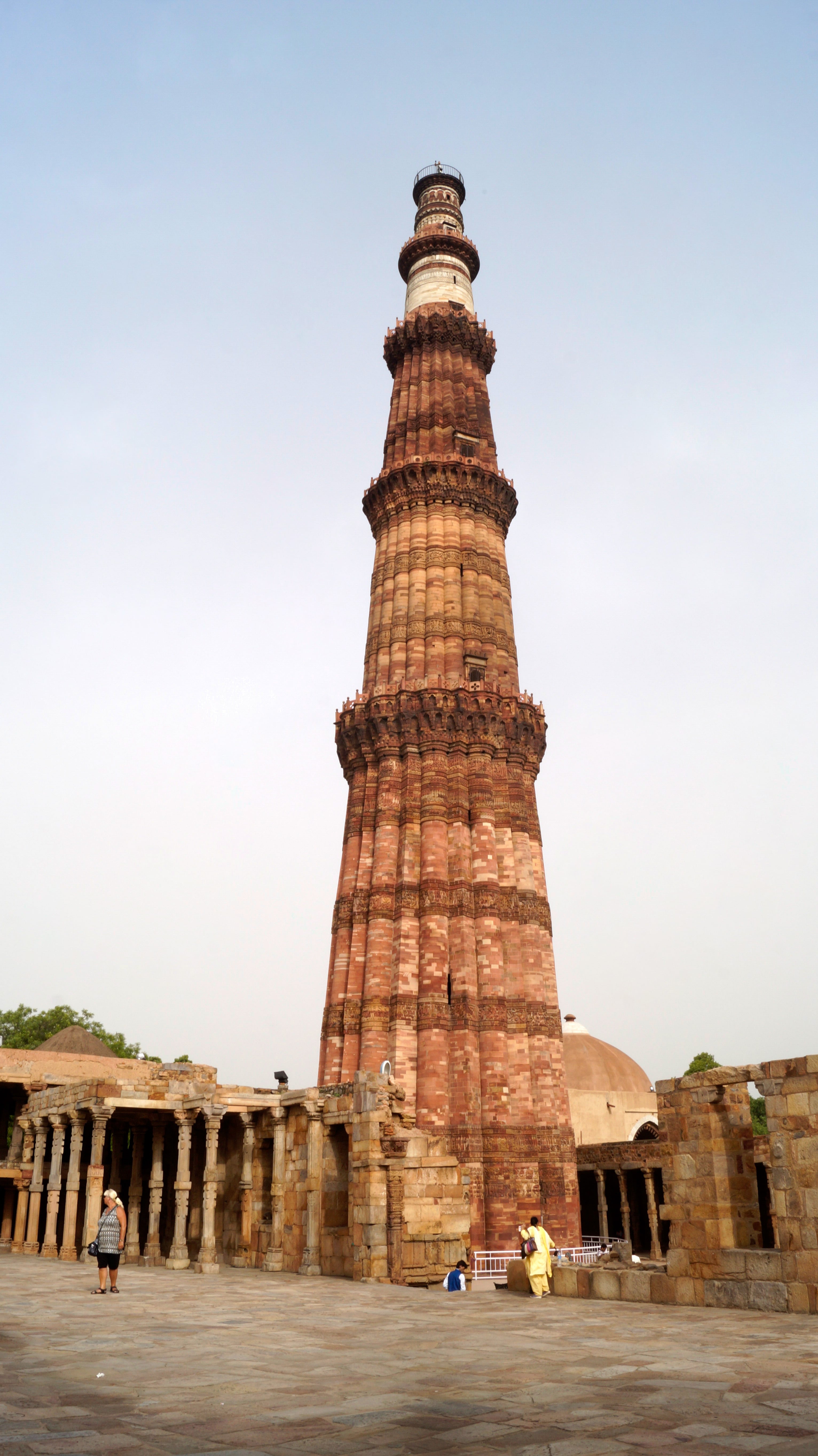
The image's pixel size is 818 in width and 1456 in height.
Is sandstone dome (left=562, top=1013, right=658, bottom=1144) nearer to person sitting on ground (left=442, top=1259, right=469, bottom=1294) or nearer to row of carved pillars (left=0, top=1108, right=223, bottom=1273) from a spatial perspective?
row of carved pillars (left=0, top=1108, right=223, bottom=1273)

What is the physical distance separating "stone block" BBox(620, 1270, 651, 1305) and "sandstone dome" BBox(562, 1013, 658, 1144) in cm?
3047

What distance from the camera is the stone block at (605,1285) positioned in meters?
14.2

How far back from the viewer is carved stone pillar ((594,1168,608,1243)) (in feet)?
130

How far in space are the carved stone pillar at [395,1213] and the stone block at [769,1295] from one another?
7.87 m

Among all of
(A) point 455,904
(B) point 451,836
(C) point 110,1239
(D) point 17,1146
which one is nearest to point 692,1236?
(C) point 110,1239

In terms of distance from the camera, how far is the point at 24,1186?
2738cm

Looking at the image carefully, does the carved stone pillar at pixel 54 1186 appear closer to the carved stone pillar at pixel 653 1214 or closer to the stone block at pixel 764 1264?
the stone block at pixel 764 1264

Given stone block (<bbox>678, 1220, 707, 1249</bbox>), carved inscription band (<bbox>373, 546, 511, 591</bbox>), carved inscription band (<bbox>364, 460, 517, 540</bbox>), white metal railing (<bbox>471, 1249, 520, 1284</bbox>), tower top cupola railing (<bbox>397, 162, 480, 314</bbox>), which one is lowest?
white metal railing (<bbox>471, 1249, 520, 1284</bbox>)

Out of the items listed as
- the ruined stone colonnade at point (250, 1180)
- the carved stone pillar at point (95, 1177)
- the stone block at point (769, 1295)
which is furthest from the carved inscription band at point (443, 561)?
the stone block at point (769, 1295)

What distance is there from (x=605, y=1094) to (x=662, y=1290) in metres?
34.1

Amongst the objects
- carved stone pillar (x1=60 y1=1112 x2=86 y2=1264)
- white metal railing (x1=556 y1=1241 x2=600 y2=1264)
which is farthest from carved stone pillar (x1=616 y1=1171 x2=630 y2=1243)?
carved stone pillar (x1=60 y1=1112 x2=86 y2=1264)

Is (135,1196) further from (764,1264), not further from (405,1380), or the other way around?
(405,1380)

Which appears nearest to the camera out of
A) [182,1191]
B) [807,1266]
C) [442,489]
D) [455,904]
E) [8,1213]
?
[807,1266]

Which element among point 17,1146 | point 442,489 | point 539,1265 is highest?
point 442,489
